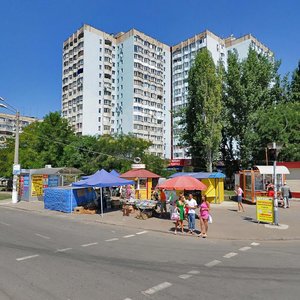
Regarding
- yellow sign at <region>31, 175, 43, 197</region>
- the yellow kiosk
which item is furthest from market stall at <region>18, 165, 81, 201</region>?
the yellow kiosk

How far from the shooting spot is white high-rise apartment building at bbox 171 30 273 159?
310ft

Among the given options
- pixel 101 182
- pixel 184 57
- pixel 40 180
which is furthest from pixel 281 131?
pixel 184 57

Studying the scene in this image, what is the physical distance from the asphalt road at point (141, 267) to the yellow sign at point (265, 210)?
3.60 m

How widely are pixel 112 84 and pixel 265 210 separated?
3178 inches

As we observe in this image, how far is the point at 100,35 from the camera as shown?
299 ft

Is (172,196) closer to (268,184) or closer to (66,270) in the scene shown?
(268,184)

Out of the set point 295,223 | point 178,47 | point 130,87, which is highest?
point 178,47

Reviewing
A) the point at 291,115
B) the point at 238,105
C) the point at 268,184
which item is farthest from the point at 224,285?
the point at 238,105

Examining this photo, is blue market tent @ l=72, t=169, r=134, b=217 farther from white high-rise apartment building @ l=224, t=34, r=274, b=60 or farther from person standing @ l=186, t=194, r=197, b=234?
white high-rise apartment building @ l=224, t=34, r=274, b=60

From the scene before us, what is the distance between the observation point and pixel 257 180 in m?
26.4

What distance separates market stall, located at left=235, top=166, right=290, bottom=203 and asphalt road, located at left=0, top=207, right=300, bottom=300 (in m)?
13.4

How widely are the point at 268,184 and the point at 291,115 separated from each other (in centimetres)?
1537

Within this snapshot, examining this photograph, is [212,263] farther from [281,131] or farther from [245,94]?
[245,94]

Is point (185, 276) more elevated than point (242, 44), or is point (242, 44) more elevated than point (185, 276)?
point (242, 44)
